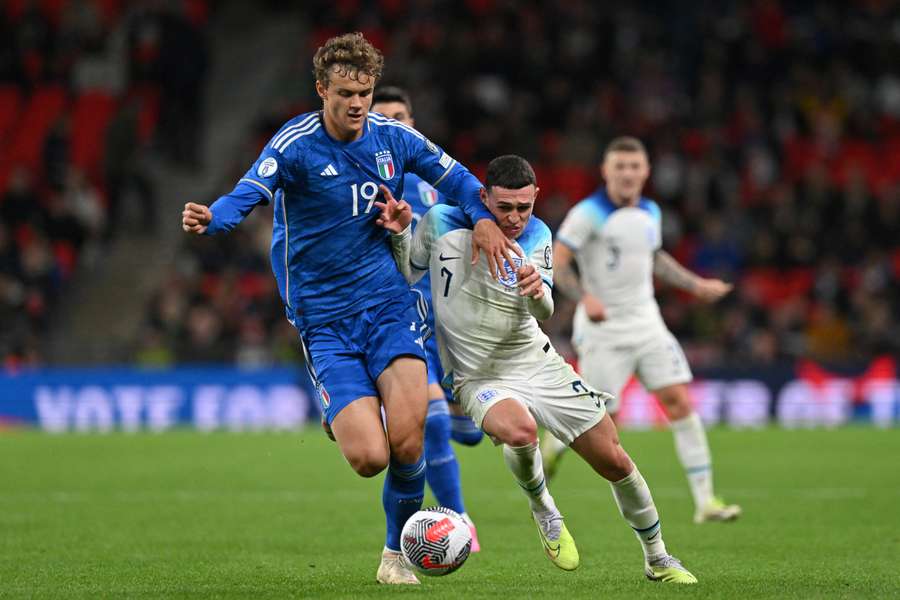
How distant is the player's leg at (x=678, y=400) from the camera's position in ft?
31.6

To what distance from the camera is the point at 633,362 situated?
9.98 metres

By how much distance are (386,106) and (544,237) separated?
6.39 feet

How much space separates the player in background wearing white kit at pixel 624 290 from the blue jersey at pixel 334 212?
3242 mm

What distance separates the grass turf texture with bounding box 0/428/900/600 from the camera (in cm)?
661

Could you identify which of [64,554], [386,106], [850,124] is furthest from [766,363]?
[64,554]

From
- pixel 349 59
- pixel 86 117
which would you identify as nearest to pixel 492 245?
pixel 349 59

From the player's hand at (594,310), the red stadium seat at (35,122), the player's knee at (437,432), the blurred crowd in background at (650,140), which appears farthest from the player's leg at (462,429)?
the red stadium seat at (35,122)

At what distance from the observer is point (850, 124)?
895 inches

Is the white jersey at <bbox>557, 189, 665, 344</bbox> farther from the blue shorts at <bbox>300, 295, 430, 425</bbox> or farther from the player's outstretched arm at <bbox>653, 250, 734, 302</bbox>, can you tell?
the blue shorts at <bbox>300, 295, 430, 425</bbox>

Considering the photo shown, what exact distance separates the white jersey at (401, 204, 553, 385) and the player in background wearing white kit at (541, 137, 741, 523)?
9.84 feet

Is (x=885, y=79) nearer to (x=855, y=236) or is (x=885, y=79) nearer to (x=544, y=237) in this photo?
(x=855, y=236)

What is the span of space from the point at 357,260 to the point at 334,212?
258 millimetres

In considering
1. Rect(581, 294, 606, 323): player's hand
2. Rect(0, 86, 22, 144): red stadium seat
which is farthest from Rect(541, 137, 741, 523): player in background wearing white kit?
Rect(0, 86, 22, 144): red stadium seat

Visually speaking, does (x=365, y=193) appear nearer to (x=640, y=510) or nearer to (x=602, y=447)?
(x=602, y=447)
